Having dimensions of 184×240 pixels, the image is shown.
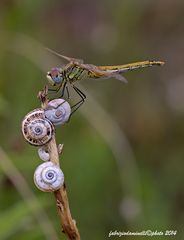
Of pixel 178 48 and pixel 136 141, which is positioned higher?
pixel 178 48

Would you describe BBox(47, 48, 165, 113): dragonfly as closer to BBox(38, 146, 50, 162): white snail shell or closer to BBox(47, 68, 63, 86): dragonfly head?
BBox(47, 68, 63, 86): dragonfly head

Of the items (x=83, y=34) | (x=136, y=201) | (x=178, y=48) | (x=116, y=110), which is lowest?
(x=136, y=201)

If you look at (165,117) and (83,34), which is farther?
(83,34)

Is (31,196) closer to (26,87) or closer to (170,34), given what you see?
(26,87)

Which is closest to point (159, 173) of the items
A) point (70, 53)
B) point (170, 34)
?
point (70, 53)

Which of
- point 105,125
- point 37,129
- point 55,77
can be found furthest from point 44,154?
point 105,125

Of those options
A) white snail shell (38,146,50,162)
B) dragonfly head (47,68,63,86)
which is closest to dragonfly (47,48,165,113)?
dragonfly head (47,68,63,86)

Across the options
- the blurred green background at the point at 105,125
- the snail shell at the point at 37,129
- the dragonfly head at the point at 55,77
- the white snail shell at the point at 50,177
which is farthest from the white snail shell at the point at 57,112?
the blurred green background at the point at 105,125

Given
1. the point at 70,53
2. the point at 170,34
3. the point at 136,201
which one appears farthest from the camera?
the point at 170,34
